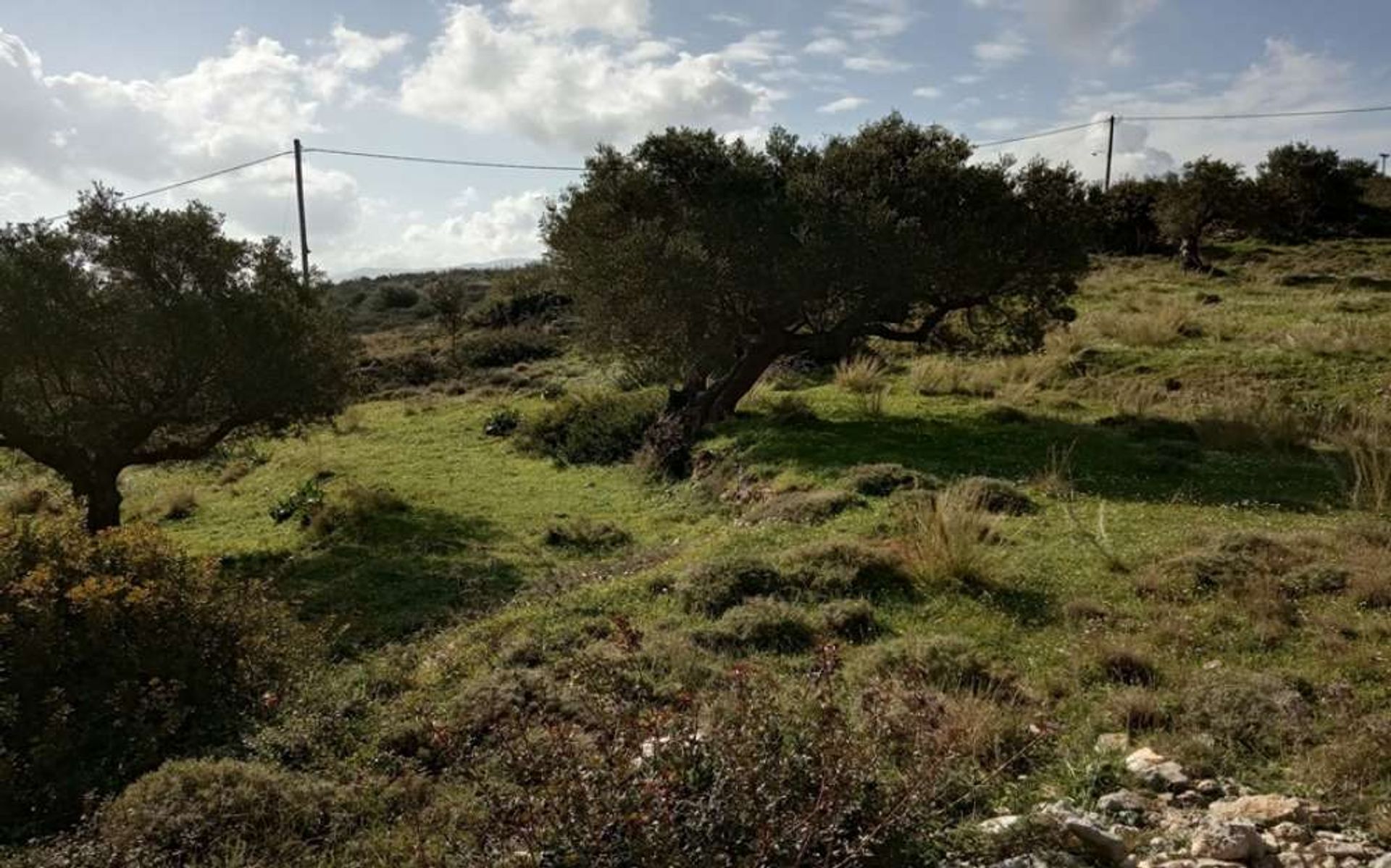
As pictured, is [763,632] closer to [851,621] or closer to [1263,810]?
[851,621]

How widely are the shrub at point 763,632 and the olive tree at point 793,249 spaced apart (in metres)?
8.79

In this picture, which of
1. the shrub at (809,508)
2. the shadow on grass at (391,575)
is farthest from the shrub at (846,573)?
the shadow on grass at (391,575)

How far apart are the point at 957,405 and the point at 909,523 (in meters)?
8.85

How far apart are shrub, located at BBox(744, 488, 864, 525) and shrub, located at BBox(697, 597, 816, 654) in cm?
345

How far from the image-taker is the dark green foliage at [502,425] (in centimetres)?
2092

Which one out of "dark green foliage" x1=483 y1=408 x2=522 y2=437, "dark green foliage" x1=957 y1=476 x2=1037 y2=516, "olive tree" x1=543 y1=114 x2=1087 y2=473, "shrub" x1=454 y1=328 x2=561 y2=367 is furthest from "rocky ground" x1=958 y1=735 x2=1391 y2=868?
Answer: "shrub" x1=454 y1=328 x2=561 y2=367

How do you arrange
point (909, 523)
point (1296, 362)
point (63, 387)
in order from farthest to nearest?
point (1296, 362)
point (63, 387)
point (909, 523)

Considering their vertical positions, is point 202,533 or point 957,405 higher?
point 957,405

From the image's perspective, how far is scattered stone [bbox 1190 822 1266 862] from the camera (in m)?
3.72

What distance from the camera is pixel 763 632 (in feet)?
23.0

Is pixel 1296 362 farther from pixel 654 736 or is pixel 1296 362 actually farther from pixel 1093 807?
pixel 654 736

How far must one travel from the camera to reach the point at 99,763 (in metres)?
5.56

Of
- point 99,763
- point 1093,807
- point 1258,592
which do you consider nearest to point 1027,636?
point 1258,592

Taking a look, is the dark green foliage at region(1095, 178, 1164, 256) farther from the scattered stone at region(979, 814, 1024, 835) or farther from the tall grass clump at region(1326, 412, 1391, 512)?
the scattered stone at region(979, 814, 1024, 835)
